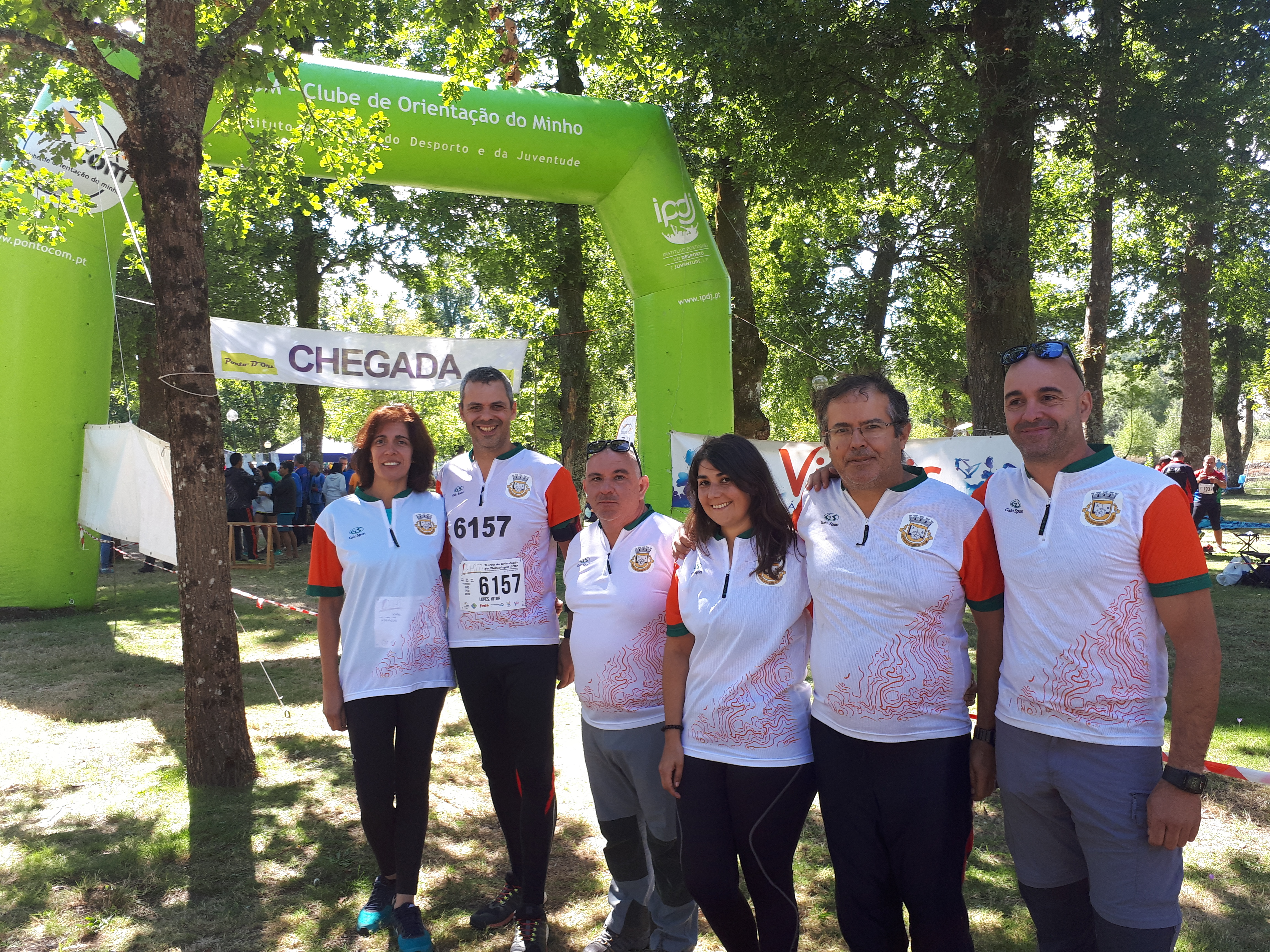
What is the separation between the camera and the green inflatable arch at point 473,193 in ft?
25.4

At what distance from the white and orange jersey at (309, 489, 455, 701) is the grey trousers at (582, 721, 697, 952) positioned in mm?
663

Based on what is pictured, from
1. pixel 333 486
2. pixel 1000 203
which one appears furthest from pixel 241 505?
pixel 1000 203

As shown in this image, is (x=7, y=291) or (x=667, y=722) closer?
(x=667, y=722)

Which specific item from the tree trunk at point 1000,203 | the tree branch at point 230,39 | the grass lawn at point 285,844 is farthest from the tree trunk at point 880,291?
the tree branch at point 230,39

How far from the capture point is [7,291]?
7875 millimetres

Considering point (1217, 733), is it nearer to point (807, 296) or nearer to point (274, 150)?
point (274, 150)

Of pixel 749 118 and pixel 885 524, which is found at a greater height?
pixel 749 118

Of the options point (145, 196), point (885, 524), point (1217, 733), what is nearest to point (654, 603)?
point (885, 524)

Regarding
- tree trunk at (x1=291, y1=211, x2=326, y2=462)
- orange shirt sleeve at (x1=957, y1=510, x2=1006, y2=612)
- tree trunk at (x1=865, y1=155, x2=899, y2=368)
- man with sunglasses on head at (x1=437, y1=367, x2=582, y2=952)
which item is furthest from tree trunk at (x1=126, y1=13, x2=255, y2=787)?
tree trunk at (x1=865, y1=155, x2=899, y2=368)

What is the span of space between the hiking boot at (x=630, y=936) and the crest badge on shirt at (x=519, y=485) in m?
1.48

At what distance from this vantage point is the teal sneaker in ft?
10.4

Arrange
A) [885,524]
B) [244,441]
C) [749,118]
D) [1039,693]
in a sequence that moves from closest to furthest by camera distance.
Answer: [1039,693], [885,524], [749,118], [244,441]

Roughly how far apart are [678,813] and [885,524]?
43.8 inches

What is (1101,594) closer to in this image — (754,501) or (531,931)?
(754,501)
